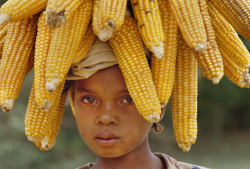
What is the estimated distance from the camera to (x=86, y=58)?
2.23 meters

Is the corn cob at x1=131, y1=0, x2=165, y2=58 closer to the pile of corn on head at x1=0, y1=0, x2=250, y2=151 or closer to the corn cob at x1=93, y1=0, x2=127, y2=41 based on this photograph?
the pile of corn on head at x1=0, y1=0, x2=250, y2=151

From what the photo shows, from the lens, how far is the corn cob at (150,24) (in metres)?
1.91

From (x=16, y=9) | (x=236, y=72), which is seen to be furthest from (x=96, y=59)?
(x=236, y=72)

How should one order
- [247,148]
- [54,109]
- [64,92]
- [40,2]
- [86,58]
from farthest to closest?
1. [247,148]
2. [64,92]
3. [54,109]
4. [86,58]
5. [40,2]

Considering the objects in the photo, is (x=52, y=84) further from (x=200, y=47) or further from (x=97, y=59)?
(x=200, y=47)

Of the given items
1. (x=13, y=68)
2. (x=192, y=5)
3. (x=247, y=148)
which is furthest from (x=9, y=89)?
(x=247, y=148)

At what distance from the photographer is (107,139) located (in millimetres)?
2303

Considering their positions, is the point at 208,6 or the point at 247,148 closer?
the point at 208,6

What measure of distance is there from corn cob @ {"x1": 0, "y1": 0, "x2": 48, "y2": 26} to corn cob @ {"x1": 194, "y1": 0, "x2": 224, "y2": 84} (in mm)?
857

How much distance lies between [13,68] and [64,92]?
19.2 inches

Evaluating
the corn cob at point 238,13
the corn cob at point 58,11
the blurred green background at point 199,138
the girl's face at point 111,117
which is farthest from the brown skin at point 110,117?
the blurred green background at point 199,138

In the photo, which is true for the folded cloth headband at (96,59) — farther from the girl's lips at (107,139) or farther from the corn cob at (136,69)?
the girl's lips at (107,139)

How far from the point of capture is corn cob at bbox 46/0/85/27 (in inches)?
72.2

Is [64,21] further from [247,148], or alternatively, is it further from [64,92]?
[247,148]
